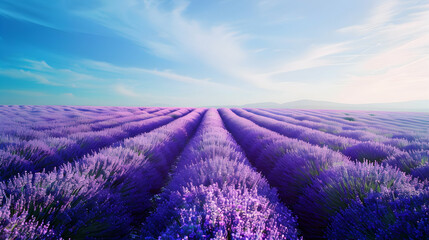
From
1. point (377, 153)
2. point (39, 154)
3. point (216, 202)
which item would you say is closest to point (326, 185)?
point (216, 202)

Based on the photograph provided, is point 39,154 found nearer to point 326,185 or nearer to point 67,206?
point 67,206

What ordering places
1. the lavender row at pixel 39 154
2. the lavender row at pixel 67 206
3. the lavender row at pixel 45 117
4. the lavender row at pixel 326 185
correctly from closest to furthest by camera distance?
the lavender row at pixel 67 206
the lavender row at pixel 326 185
the lavender row at pixel 39 154
the lavender row at pixel 45 117

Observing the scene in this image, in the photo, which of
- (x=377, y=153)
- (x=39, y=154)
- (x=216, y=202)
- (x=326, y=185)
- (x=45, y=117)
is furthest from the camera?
(x=45, y=117)

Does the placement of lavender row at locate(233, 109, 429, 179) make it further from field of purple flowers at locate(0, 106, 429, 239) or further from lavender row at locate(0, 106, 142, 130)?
lavender row at locate(0, 106, 142, 130)

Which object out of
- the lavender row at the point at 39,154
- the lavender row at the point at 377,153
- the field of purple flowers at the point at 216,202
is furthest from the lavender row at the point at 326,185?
the lavender row at the point at 39,154

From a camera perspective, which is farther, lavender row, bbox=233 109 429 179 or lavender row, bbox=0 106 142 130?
lavender row, bbox=0 106 142 130

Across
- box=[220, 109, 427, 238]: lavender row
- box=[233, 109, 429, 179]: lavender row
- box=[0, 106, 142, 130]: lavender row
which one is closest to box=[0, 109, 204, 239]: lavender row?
box=[220, 109, 427, 238]: lavender row

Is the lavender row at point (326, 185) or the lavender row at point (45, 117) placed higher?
the lavender row at point (45, 117)

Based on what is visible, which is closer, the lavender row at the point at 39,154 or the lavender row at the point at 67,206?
the lavender row at the point at 67,206

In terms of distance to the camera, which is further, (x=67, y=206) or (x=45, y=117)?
(x=45, y=117)

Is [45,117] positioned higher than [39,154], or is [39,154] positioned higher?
[45,117]

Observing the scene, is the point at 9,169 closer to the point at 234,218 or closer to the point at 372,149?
the point at 234,218

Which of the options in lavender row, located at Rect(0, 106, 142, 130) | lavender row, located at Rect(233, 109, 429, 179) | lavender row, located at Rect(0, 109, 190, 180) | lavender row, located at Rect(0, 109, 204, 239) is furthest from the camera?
lavender row, located at Rect(0, 106, 142, 130)

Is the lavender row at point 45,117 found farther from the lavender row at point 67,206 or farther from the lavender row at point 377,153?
the lavender row at point 377,153
